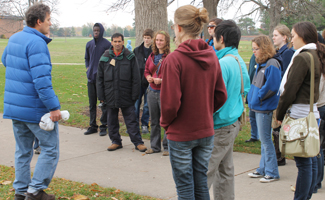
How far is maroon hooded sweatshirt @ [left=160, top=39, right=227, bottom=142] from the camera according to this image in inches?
102

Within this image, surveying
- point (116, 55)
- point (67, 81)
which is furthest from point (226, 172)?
point (67, 81)

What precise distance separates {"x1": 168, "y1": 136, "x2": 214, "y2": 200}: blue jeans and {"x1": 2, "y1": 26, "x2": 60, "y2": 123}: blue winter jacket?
1604 millimetres

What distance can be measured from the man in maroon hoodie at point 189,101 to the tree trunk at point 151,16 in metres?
5.83

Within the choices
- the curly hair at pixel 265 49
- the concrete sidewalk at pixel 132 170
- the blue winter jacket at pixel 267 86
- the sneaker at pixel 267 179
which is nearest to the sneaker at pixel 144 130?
the concrete sidewalk at pixel 132 170

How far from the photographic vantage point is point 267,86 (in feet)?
14.2

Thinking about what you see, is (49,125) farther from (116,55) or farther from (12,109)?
(116,55)

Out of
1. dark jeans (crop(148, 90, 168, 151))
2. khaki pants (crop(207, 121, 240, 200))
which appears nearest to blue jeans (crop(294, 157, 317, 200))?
khaki pants (crop(207, 121, 240, 200))

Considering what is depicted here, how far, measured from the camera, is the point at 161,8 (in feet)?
27.9

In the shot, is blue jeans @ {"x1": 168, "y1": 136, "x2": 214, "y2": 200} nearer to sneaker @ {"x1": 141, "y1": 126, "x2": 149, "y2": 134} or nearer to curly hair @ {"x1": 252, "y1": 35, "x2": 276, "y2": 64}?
curly hair @ {"x1": 252, "y1": 35, "x2": 276, "y2": 64}

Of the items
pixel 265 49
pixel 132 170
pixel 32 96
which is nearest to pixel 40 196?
pixel 32 96

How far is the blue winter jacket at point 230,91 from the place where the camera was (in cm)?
320

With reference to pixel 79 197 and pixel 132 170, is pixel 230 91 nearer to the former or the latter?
pixel 79 197

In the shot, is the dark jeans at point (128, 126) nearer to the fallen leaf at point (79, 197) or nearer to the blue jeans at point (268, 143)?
the fallen leaf at point (79, 197)

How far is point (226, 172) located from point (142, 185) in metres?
1.31
